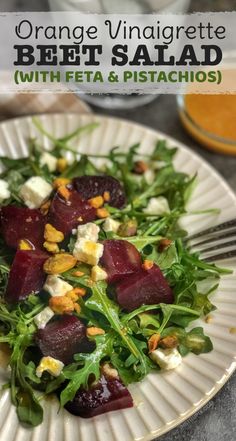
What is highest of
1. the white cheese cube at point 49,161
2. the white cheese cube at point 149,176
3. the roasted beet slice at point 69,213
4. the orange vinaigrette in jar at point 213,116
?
the orange vinaigrette in jar at point 213,116

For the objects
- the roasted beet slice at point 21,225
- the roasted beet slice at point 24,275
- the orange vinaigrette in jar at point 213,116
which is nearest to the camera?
the roasted beet slice at point 24,275

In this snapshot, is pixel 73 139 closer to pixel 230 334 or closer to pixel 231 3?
pixel 230 334

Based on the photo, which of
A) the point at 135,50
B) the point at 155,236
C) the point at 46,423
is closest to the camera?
the point at 46,423

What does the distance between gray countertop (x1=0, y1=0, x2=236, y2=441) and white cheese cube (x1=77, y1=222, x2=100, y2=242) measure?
1.79 ft

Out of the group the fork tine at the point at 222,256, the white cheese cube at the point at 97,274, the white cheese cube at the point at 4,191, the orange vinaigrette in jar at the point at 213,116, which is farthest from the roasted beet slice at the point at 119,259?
the orange vinaigrette in jar at the point at 213,116

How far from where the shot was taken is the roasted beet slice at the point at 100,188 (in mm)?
1885

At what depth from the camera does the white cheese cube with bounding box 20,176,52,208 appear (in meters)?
1.86

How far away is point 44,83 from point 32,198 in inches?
18.1

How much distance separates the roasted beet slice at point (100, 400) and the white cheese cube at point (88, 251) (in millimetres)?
296

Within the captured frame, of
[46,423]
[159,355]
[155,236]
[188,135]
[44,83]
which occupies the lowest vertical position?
[46,423]

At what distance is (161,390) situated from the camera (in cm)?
161

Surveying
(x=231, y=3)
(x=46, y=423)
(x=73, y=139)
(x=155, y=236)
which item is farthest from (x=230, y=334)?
(x=231, y=3)

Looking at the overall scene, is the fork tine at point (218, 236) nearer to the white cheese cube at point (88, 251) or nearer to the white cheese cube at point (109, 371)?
the white cheese cube at point (88, 251)

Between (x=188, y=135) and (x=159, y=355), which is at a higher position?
(x=188, y=135)
